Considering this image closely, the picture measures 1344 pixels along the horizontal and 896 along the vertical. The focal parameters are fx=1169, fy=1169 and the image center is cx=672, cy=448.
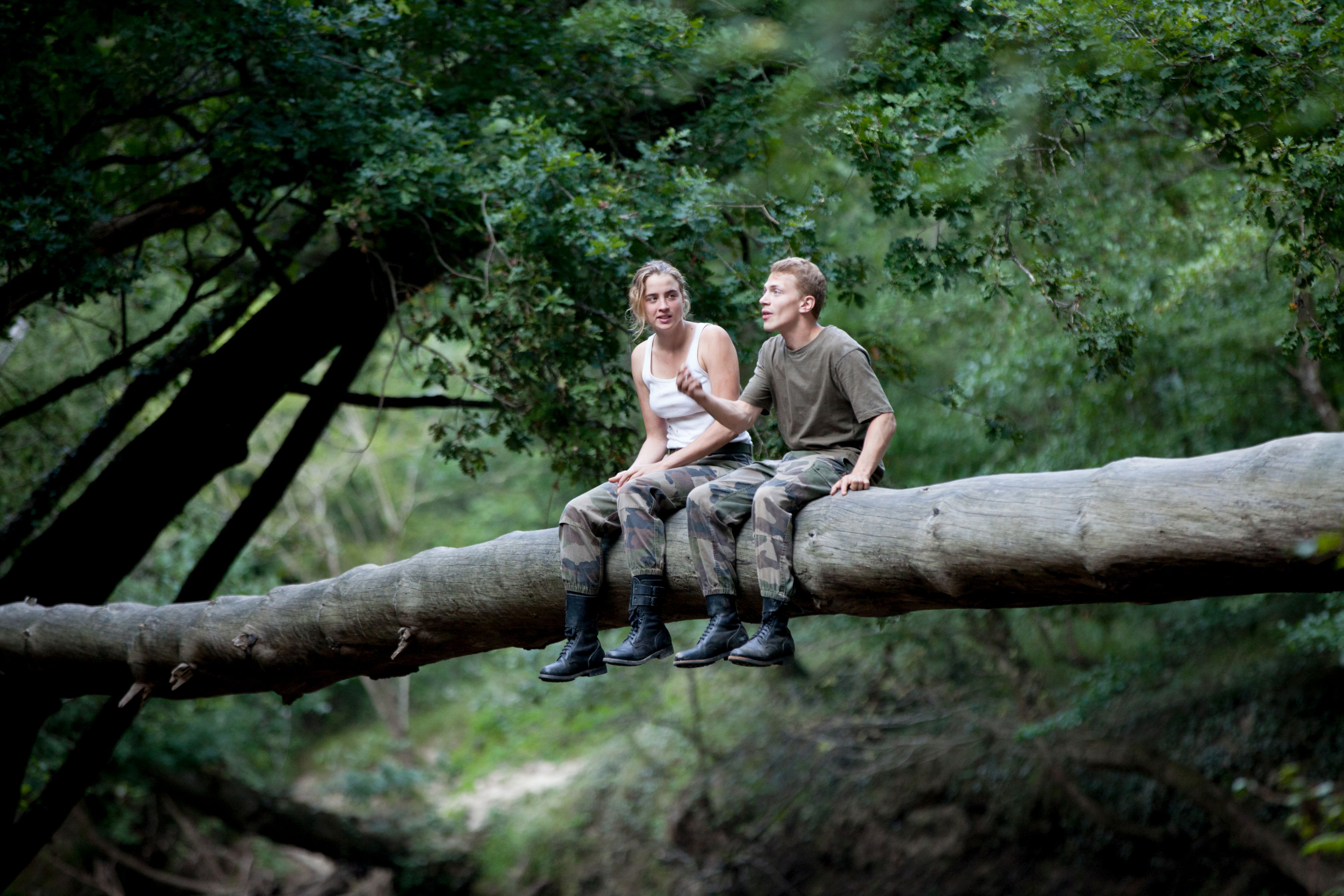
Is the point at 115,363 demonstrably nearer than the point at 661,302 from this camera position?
No

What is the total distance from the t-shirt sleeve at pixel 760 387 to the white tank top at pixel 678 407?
0.59ft

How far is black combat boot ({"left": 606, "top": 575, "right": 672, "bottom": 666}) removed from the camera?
3.53 metres

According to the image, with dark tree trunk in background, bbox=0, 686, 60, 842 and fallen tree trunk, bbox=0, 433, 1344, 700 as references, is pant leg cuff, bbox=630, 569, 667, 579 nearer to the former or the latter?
fallen tree trunk, bbox=0, 433, 1344, 700

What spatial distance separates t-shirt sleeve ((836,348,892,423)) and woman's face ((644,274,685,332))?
2.12 ft

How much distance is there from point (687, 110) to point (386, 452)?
50.7ft

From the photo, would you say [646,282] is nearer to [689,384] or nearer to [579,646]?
[689,384]

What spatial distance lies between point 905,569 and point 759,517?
47 cm

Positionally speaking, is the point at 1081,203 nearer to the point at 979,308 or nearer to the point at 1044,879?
the point at 979,308

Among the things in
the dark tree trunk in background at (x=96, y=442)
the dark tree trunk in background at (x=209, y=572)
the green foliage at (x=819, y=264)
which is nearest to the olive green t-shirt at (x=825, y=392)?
the green foliage at (x=819, y=264)

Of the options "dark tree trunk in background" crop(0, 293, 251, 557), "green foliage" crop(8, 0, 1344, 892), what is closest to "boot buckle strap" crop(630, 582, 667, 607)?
Answer: "green foliage" crop(8, 0, 1344, 892)

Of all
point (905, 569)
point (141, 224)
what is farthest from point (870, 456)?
point (141, 224)

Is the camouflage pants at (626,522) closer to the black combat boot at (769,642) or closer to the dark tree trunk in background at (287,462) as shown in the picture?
the black combat boot at (769,642)

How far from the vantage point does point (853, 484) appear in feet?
11.5

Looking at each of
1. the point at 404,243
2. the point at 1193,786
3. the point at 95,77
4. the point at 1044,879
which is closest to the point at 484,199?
the point at 404,243
